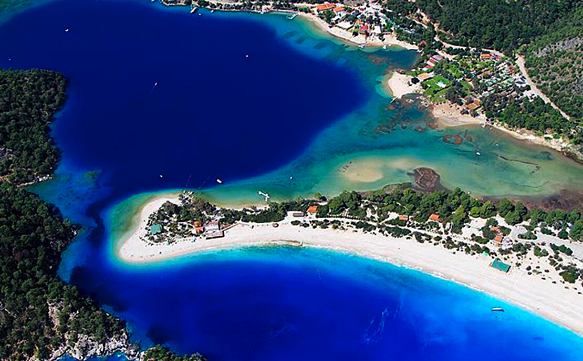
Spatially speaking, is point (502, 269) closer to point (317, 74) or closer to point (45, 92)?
point (317, 74)

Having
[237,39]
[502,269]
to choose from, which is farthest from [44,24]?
[502,269]

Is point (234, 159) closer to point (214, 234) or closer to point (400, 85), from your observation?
point (214, 234)

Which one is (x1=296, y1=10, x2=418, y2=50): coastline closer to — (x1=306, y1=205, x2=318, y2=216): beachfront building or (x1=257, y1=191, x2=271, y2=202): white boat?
(x1=257, y1=191, x2=271, y2=202): white boat

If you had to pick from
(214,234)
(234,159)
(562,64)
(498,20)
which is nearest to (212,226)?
(214,234)

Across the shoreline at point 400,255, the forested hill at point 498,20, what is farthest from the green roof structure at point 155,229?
the forested hill at point 498,20

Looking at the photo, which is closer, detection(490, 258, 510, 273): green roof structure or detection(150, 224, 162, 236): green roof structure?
detection(490, 258, 510, 273): green roof structure

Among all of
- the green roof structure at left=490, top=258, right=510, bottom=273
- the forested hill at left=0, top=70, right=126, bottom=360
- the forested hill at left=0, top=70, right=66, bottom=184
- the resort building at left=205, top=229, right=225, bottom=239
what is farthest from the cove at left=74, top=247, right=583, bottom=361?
the forested hill at left=0, top=70, right=66, bottom=184
